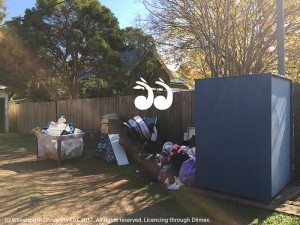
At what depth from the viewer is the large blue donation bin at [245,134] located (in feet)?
16.8

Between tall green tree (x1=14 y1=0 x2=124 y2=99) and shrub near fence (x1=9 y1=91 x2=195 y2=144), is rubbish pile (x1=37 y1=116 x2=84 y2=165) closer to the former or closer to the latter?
shrub near fence (x1=9 y1=91 x2=195 y2=144)

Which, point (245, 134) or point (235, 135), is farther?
point (235, 135)

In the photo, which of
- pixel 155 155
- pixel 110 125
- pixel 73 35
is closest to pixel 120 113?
pixel 110 125

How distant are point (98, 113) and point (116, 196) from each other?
7.50m

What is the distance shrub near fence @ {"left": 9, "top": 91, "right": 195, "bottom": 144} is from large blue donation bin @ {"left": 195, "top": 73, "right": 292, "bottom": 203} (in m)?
3.31

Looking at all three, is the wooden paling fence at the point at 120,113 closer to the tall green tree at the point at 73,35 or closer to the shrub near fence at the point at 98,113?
the shrub near fence at the point at 98,113

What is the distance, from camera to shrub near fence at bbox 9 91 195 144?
9.56 metres

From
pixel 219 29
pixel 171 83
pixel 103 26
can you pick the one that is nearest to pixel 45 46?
pixel 103 26

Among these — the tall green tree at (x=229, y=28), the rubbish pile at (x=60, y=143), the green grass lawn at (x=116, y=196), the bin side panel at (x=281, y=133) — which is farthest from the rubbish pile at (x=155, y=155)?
the tall green tree at (x=229, y=28)

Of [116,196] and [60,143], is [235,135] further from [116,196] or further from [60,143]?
[60,143]

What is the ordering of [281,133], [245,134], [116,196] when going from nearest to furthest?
[245,134], [281,133], [116,196]

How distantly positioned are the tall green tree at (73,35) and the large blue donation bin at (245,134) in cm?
1161

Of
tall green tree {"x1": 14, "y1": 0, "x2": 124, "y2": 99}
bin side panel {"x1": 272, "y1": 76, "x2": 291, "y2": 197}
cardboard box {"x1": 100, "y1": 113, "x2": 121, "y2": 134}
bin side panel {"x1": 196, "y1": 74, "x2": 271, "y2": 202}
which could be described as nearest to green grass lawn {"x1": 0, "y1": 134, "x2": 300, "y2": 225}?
bin side panel {"x1": 196, "y1": 74, "x2": 271, "y2": 202}

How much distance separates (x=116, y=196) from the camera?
19.2 ft
